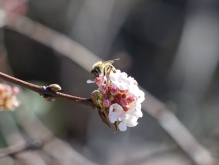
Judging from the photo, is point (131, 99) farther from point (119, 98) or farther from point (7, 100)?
point (7, 100)

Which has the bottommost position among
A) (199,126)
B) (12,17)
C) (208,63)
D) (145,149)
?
(12,17)

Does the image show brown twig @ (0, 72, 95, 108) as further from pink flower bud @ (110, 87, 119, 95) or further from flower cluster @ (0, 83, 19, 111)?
flower cluster @ (0, 83, 19, 111)

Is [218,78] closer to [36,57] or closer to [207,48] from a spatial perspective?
[207,48]

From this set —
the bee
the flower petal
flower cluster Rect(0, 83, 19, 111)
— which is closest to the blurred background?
flower cluster Rect(0, 83, 19, 111)

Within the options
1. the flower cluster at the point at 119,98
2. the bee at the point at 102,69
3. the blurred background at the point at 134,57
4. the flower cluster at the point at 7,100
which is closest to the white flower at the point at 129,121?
the flower cluster at the point at 119,98

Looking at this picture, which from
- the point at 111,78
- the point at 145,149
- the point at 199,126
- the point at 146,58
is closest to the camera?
the point at 111,78

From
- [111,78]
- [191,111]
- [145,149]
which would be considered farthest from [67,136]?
[111,78]
